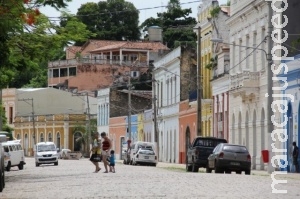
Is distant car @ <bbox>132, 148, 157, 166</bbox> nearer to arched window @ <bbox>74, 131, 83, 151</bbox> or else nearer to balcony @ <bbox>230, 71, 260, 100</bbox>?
balcony @ <bbox>230, 71, 260, 100</bbox>

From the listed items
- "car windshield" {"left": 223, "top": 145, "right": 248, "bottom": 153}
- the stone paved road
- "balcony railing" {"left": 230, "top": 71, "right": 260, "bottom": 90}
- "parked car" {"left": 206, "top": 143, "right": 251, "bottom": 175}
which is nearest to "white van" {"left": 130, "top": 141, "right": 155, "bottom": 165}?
"balcony railing" {"left": 230, "top": 71, "right": 260, "bottom": 90}

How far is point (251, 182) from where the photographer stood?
109ft

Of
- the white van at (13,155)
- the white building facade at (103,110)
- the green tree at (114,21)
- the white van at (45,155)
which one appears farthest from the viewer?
the green tree at (114,21)

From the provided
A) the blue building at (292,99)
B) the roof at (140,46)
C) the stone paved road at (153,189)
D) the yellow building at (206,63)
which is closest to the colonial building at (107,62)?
the roof at (140,46)

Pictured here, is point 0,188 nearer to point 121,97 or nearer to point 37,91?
point 121,97

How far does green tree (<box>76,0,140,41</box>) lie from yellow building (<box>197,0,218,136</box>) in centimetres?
5871

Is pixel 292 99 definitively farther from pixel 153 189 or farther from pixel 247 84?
pixel 153 189

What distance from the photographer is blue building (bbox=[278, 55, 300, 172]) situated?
5281cm

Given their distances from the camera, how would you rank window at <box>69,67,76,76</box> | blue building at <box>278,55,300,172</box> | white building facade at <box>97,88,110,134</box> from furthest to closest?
window at <box>69,67,76,76</box> < white building facade at <box>97,88,110,134</box> < blue building at <box>278,55,300,172</box>

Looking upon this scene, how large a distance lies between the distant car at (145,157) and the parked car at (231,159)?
25.6m

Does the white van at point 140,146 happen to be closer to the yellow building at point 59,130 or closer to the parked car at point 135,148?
the parked car at point 135,148

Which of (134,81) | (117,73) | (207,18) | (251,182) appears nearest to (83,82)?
(117,73)

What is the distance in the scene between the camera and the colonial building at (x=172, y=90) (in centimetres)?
8894

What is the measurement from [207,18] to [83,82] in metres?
56.7
